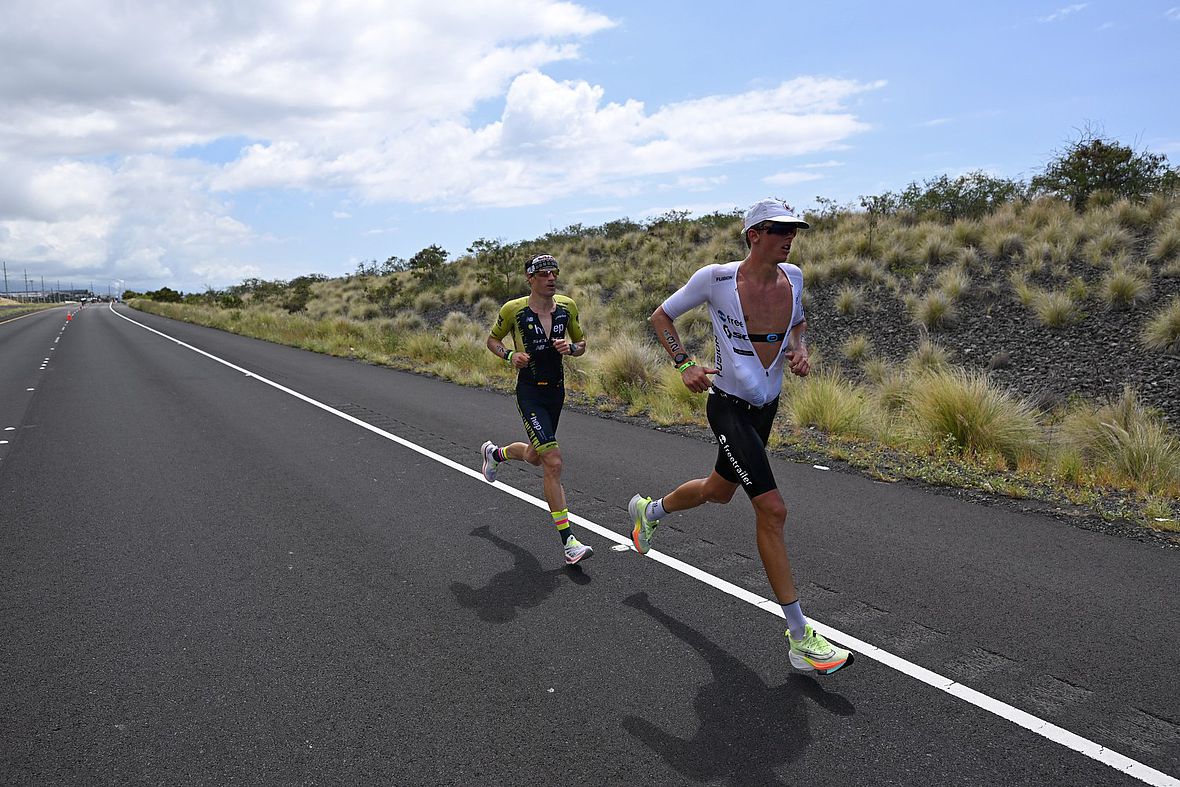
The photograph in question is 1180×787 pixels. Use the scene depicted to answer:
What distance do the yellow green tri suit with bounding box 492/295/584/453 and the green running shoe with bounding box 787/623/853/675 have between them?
229 cm

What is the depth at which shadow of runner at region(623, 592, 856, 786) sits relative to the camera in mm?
Answer: 2908

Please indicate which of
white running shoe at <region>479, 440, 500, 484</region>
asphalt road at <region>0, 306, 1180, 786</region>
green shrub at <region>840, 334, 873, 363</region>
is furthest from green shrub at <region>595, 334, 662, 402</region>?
white running shoe at <region>479, 440, 500, 484</region>

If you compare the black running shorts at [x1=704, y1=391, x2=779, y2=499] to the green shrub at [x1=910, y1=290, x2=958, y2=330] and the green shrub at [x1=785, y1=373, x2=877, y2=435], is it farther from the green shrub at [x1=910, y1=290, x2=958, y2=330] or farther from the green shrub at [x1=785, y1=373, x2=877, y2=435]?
the green shrub at [x1=910, y1=290, x2=958, y2=330]

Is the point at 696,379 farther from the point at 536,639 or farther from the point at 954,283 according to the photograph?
the point at 954,283

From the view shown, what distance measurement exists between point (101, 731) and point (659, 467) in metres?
5.36

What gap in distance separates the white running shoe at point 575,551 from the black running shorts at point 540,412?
2.24ft

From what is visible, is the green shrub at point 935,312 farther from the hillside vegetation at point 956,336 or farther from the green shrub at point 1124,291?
the green shrub at point 1124,291

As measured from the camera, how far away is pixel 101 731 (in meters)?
3.21

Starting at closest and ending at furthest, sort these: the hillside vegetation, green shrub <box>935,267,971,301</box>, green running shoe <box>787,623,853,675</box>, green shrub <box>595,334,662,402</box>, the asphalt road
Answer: the asphalt road, green running shoe <box>787,623,853,675</box>, the hillside vegetation, green shrub <box>595,334,662,402</box>, green shrub <box>935,267,971,301</box>

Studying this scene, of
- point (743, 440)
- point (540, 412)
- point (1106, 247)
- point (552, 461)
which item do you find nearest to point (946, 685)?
point (743, 440)

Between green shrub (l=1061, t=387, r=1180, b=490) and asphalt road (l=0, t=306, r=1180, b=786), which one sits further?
green shrub (l=1061, t=387, r=1180, b=490)

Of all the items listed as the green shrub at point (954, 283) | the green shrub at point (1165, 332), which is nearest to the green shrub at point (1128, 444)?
the green shrub at point (1165, 332)

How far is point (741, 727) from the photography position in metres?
3.16

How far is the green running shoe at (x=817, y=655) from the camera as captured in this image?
137 inches
